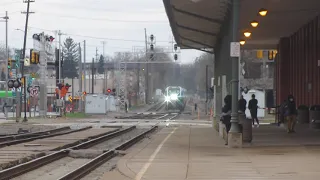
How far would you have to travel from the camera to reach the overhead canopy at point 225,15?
2245 cm

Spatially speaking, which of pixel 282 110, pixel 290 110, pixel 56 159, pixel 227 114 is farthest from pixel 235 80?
pixel 282 110

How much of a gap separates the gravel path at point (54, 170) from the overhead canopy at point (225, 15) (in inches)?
281

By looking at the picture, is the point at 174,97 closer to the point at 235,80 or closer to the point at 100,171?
the point at 235,80

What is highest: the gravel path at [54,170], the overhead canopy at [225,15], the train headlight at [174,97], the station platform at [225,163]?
the overhead canopy at [225,15]

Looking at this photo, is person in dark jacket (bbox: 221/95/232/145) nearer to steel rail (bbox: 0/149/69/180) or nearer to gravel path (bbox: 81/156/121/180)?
gravel path (bbox: 81/156/121/180)

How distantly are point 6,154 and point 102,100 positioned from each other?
50091mm

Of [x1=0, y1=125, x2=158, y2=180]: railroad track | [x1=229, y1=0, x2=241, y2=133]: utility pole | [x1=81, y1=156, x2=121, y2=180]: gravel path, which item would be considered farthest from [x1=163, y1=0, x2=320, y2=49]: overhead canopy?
[x1=81, y1=156, x2=121, y2=180]: gravel path

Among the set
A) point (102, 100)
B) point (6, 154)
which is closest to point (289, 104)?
point (6, 154)

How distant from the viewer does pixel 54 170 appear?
49.9ft

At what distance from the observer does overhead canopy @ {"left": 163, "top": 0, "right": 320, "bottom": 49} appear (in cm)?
2245

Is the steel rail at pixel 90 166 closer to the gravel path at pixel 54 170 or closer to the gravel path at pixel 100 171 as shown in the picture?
the gravel path at pixel 100 171

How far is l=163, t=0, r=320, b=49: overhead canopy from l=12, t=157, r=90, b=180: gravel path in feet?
23.4

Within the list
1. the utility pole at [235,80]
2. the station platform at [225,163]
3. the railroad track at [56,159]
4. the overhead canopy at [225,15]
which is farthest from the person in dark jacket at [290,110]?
the railroad track at [56,159]

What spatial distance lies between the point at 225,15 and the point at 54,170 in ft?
36.9
